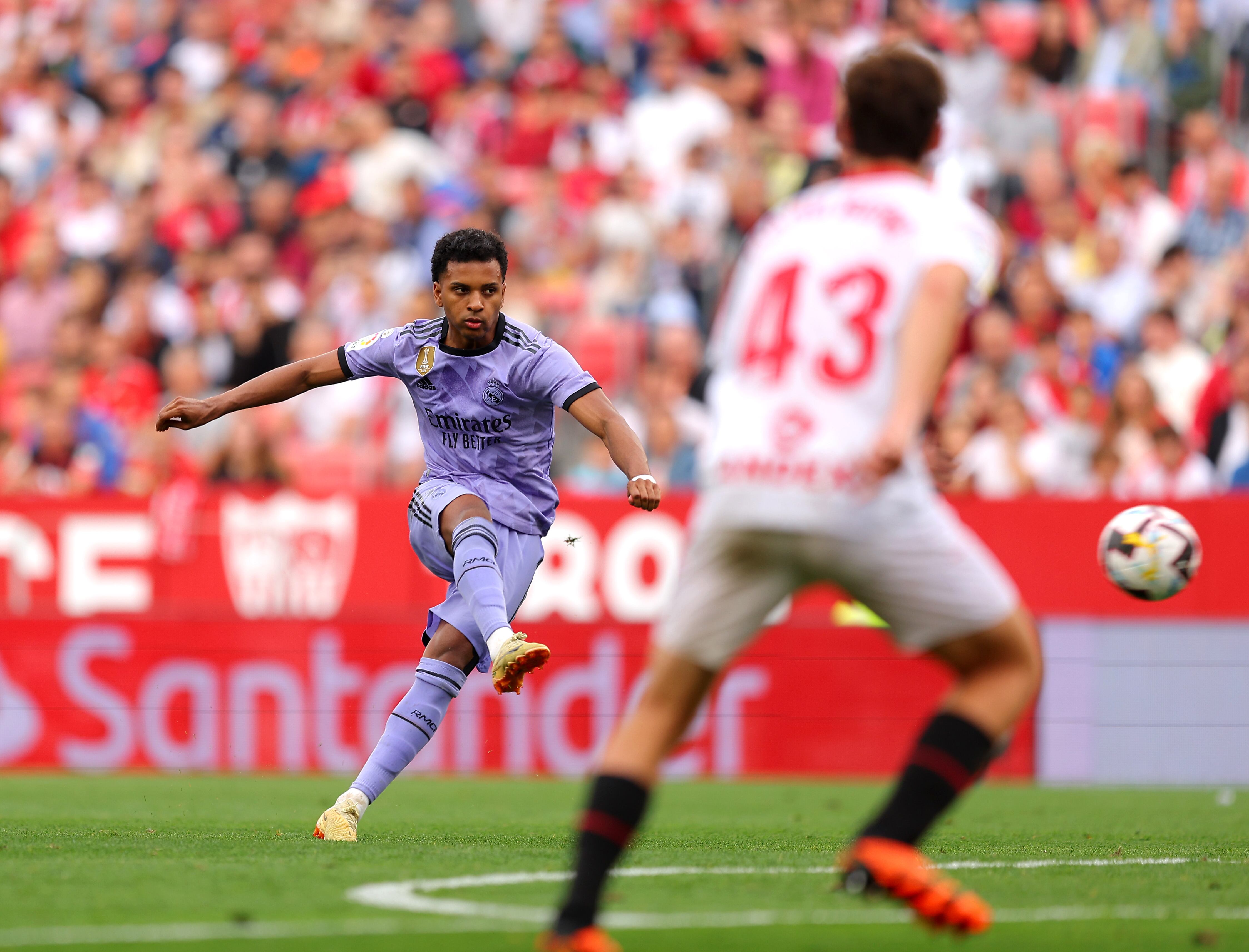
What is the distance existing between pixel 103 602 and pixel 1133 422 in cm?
803

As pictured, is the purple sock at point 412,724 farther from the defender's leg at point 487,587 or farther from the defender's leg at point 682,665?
the defender's leg at point 682,665

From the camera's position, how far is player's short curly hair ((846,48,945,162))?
4746 mm

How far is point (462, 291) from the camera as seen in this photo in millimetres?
7605

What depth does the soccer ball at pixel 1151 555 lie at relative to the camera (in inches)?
328

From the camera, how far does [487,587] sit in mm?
7348

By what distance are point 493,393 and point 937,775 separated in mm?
3334

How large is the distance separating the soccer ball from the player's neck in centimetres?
394

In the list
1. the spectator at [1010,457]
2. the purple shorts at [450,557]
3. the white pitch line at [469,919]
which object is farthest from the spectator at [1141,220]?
the white pitch line at [469,919]

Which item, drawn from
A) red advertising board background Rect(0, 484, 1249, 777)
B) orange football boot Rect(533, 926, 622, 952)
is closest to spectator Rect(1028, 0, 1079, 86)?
red advertising board background Rect(0, 484, 1249, 777)

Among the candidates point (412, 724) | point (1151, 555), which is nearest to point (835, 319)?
point (412, 724)

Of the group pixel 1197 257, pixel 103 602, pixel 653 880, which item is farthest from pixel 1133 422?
pixel 653 880

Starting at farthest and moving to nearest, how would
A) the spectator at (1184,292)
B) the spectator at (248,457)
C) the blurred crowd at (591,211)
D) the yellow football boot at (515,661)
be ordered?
the spectator at (1184,292) < the spectator at (248,457) < the blurred crowd at (591,211) < the yellow football boot at (515,661)

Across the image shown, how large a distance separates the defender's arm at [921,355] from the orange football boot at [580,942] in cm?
124

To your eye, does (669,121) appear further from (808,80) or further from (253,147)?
(253,147)
